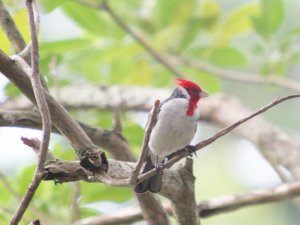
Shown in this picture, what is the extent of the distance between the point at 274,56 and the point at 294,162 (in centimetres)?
67

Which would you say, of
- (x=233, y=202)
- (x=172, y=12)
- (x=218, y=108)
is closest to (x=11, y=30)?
(x=233, y=202)

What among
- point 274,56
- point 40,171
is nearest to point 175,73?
point 274,56

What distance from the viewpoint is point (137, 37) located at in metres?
3.10

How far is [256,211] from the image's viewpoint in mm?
7016

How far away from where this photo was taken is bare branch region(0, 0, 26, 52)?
207 cm

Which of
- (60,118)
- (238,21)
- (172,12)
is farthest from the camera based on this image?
(238,21)

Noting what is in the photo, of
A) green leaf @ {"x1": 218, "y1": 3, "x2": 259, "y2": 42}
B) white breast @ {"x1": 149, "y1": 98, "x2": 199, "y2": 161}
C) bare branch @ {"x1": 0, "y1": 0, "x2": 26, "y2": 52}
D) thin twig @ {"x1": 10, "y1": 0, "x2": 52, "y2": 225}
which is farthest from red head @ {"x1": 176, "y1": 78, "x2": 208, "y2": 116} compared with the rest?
thin twig @ {"x1": 10, "y1": 0, "x2": 52, "y2": 225}

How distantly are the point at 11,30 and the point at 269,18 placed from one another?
4.81 ft

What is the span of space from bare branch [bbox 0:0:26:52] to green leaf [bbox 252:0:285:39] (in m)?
1.41

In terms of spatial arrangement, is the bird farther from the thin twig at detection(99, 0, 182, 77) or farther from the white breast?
the thin twig at detection(99, 0, 182, 77)

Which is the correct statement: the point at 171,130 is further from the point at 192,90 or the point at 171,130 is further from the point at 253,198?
the point at 253,198

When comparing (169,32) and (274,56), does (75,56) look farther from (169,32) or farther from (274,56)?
(274,56)

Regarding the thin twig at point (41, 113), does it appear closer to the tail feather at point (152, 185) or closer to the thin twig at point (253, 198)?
the tail feather at point (152, 185)

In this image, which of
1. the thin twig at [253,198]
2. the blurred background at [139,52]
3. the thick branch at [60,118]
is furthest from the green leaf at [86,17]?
the thick branch at [60,118]
